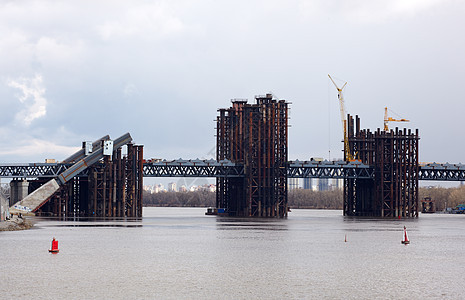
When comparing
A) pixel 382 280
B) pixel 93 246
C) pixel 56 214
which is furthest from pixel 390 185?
pixel 382 280

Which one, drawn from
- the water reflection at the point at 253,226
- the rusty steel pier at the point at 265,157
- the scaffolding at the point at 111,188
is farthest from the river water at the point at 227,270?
the rusty steel pier at the point at 265,157

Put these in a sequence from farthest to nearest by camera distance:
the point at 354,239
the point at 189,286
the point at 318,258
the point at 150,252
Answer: the point at 354,239
the point at 150,252
the point at 318,258
the point at 189,286

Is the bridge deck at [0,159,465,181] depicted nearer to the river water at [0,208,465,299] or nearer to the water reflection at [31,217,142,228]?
the water reflection at [31,217,142,228]

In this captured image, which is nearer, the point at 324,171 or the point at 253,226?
the point at 253,226

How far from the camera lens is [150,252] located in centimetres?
5512

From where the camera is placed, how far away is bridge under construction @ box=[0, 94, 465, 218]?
14012 centimetres

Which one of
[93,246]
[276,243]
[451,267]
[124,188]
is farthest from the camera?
[124,188]

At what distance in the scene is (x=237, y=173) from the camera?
522 feet

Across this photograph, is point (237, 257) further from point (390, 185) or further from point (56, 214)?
point (390, 185)

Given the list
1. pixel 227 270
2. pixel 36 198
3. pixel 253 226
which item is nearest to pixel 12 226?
pixel 253 226

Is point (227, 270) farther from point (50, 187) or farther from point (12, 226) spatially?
point (50, 187)

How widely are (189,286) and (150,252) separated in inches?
758

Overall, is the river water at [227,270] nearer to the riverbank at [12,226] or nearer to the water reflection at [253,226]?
the riverbank at [12,226]

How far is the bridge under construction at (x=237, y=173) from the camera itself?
460 feet
